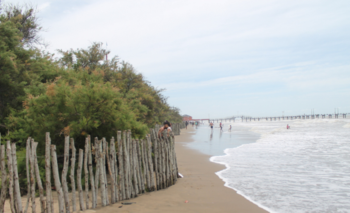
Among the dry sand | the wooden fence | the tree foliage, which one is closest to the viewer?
the wooden fence

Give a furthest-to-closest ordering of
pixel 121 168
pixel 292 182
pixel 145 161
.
A: 1. pixel 292 182
2. pixel 145 161
3. pixel 121 168

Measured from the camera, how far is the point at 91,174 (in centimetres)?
521

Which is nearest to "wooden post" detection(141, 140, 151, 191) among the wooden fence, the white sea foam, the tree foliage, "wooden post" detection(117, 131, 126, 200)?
the wooden fence

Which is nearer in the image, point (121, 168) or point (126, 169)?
point (121, 168)

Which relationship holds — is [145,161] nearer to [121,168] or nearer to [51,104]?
[121,168]

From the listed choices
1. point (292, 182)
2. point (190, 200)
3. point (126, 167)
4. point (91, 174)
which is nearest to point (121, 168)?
point (126, 167)

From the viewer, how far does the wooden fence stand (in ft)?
14.8

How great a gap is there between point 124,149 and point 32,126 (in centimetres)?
336

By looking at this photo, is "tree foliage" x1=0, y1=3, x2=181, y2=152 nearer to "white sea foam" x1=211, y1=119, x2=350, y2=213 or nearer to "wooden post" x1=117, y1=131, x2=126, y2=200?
"wooden post" x1=117, y1=131, x2=126, y2=200

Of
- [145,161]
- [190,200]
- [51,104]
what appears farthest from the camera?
[51,104]

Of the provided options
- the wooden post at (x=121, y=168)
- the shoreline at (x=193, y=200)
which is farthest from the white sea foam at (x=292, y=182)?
the wooden post at (x=121, y=168)

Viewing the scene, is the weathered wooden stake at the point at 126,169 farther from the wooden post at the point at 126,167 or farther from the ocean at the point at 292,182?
the ocean at the point at 292,182

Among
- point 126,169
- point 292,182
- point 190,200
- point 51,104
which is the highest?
point 51,104

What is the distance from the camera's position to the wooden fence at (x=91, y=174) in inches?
178
